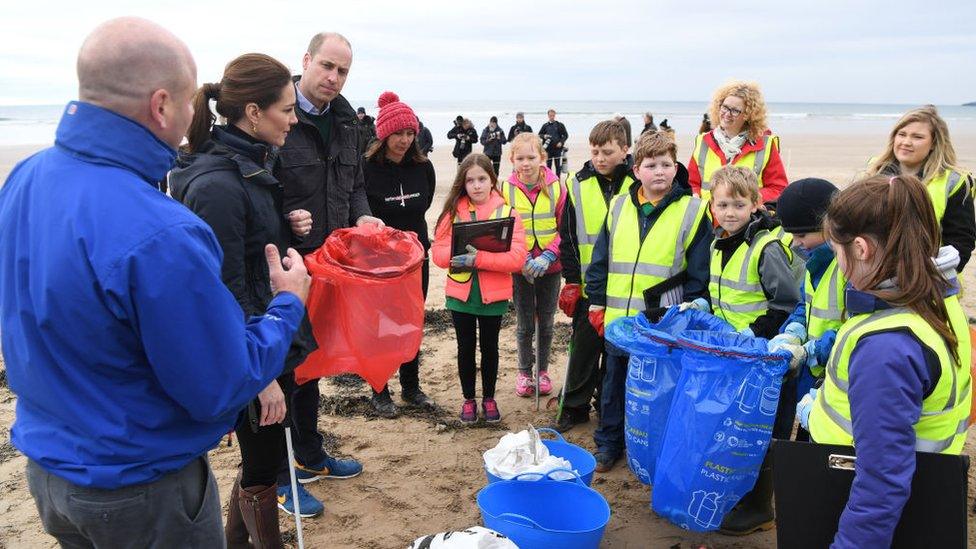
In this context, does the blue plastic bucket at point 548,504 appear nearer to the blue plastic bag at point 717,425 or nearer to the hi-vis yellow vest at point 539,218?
the blue plastic bag at point 717,425

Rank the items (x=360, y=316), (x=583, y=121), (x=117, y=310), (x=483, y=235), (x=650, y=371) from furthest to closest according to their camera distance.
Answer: (x=583, y=121) → (x=483, y=235) → (x=650, y=371) → (x=360, y=316) → (x=117, y=310)

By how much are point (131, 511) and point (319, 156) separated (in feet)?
6.80

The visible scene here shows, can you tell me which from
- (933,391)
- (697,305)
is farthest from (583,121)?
(933,391)

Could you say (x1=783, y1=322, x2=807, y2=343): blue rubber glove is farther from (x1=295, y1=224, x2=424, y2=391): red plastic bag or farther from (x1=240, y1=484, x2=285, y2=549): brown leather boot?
(x1=240, y1=484, x2=285, y2=549): brown leather boot

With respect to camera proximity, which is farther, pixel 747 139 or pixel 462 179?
pixel 747 139

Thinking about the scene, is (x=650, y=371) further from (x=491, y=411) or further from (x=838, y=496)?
(x=491, y=411)

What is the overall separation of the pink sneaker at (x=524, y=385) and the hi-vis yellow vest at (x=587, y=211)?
103 centimetres

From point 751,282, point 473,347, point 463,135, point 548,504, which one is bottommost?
point 548,504

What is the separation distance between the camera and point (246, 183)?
8.30 ft

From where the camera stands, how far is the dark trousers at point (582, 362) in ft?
14.3

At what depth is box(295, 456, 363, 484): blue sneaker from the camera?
382 centimetres

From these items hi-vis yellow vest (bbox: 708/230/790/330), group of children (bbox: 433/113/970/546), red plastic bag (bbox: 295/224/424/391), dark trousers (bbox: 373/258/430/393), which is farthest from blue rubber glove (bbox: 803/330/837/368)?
dark trousers (bbox: 373/258/430/393)

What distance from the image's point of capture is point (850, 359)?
1979mm

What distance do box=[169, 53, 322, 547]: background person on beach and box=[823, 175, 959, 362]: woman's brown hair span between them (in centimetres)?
180
